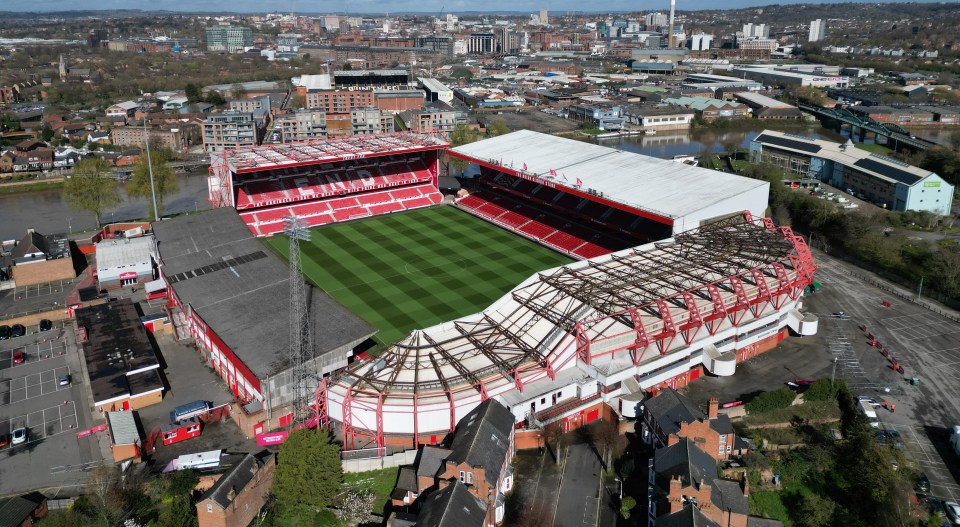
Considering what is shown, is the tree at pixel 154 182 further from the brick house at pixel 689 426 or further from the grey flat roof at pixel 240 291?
the brick house at pixel 689 426

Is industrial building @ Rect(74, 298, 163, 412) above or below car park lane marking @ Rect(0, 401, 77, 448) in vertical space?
above

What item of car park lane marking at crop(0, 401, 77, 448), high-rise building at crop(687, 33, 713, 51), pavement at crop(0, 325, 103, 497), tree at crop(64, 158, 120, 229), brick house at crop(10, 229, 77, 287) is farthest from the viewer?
high-rise building at crop(687, 33, 713, 51)

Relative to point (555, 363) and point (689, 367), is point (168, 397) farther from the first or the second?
point (689, 367)

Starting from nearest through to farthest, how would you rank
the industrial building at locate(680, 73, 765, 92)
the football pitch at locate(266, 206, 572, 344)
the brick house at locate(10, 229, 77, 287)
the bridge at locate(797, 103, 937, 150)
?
1. the football pitch at locate(266, 206, 572, 344)
2. the brick house at locate(10, 229, 77, 287)
3. the bridge at locate(797, 103, 937, 150)
4. the industrial building at locate(680, 73, 765, 92)

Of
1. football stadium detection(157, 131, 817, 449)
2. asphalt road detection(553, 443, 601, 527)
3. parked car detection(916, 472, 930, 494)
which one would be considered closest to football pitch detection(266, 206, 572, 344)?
football stadium detection(157, 131, 817, 449)

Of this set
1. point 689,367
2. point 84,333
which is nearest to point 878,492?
point 689,367

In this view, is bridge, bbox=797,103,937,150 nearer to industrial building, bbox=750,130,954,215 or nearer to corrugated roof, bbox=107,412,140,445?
industrial building, bbox=750,130,954,215
